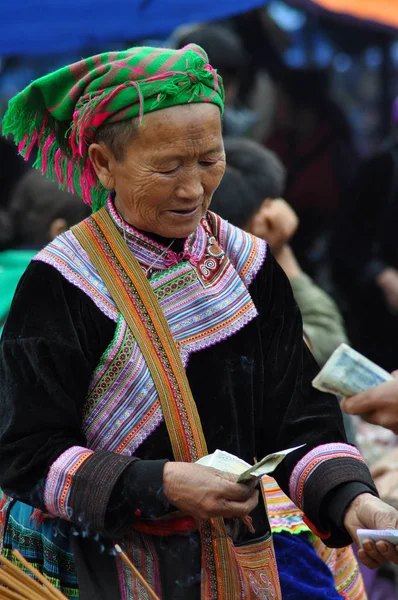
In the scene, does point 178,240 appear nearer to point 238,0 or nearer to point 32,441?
point 32,441

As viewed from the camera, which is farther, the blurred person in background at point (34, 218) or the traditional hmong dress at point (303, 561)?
the blurred person in background at point (34, 218)

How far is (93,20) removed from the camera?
6.32m

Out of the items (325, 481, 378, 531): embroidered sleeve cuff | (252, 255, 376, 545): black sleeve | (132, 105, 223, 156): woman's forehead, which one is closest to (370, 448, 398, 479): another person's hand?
(252, 255, 376, 545): black sleeve

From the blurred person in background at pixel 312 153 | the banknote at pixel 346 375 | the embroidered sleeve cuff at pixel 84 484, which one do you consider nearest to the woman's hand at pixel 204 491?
the embroidered sleeve cuff at pixel 84 484

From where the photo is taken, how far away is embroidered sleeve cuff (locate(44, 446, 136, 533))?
8.13 feet

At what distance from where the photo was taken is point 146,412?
2598mm

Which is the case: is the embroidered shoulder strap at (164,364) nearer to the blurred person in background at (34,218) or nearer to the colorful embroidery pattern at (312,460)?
the colorful embroidery pattern at (312,460)

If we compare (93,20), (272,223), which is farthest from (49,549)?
(93,20)

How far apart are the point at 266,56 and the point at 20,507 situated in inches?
212

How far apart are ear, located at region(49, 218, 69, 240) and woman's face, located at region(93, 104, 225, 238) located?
184 centimetres

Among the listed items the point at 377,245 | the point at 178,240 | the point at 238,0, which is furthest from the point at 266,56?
the point at 178,240

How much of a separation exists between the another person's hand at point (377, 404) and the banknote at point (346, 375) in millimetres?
18

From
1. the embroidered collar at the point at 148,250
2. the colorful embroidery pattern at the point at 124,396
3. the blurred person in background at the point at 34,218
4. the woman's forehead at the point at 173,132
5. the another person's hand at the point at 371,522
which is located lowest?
the blurred person in background at the point at 34,218

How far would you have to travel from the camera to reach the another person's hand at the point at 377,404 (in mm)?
2672
